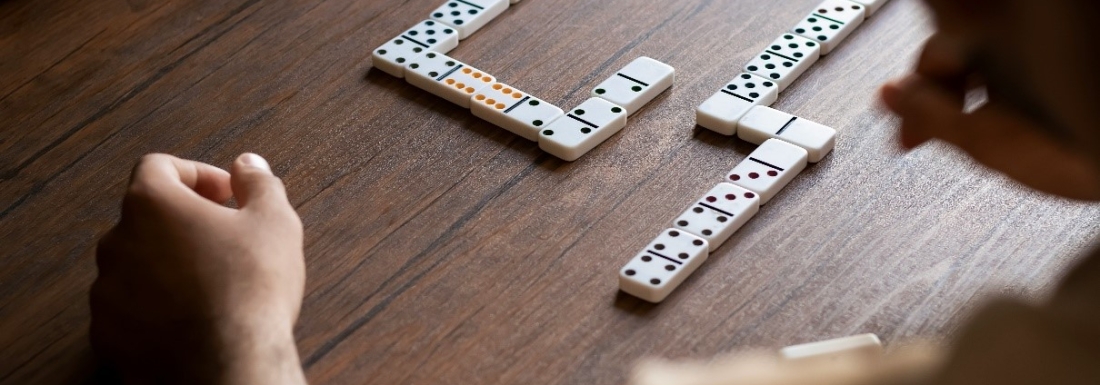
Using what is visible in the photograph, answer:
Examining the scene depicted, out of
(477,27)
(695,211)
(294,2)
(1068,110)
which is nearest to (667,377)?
(695,211)

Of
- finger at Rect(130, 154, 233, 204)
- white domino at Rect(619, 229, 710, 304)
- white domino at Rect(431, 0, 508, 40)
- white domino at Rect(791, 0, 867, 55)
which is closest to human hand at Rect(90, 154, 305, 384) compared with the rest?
finger at Rect(130, 154, 233, 204)

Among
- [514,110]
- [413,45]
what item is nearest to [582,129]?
[514,110]

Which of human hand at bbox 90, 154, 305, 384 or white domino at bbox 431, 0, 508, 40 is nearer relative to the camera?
human hand at bbox 90, 154, 305, 384

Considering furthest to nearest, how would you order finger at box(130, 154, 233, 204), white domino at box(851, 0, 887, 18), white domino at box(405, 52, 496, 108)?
white domino at box(851, 0, 887, 18), white domino at box(405, 52, 496, 108), finger at box(130, 154, 233, 204)

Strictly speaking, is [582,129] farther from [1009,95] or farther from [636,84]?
[1009,95]

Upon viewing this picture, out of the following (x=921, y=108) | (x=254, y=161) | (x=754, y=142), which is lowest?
(x=754, y=142)

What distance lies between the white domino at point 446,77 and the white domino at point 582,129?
0.13 meters

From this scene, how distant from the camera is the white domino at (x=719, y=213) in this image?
1.17 m

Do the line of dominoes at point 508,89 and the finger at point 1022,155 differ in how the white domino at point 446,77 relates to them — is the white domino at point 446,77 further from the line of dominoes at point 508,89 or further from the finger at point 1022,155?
the finger at point 1022,155

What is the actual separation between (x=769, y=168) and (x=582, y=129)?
8.4 inches

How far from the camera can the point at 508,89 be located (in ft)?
4.61

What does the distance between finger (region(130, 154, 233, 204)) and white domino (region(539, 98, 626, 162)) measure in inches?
14.0

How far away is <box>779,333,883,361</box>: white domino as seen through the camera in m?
1.01

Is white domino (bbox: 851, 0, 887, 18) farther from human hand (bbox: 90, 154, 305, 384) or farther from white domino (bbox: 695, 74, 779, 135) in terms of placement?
human hand (bbox: 90, 154, 305, 384)
